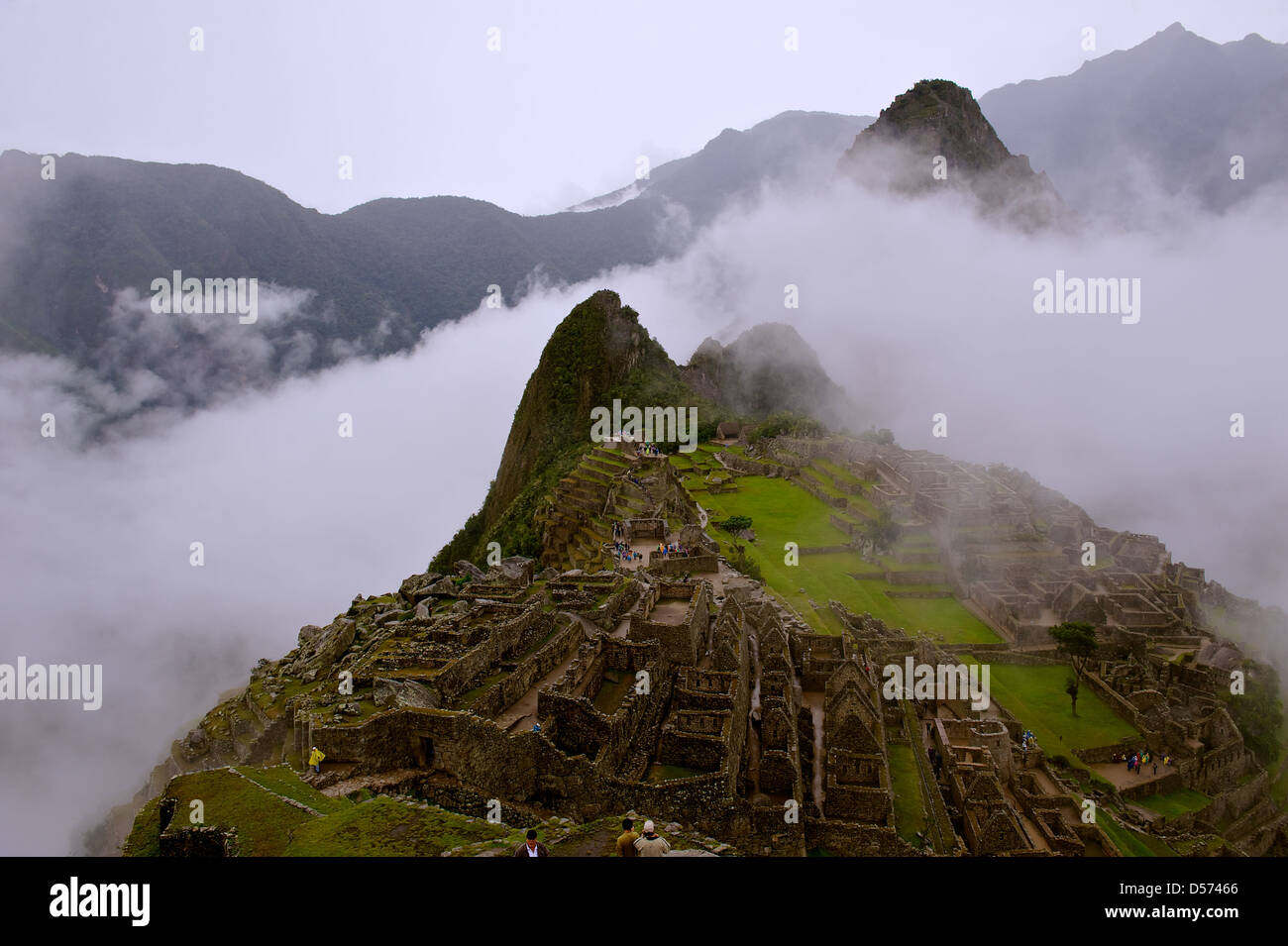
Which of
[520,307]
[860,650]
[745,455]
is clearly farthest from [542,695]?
[520,307]

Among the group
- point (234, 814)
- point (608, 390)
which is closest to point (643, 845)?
point (234, 814)

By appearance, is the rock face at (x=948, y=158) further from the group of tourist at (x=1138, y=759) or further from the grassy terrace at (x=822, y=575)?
the group of tourist at (x=1138, y=759)

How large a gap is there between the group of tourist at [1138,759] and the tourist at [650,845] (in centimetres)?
2905

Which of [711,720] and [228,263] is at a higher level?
[228,263]

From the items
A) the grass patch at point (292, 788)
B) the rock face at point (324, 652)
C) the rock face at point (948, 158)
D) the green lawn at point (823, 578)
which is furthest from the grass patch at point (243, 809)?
the rock face at point (948, 158)

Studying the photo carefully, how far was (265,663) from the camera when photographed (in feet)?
96.0

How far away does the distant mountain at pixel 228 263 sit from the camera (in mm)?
73750

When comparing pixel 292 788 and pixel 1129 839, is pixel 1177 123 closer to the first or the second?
pixel 1129 839

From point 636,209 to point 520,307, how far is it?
5097 cm

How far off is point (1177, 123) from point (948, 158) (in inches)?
2533

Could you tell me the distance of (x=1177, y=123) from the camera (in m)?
179

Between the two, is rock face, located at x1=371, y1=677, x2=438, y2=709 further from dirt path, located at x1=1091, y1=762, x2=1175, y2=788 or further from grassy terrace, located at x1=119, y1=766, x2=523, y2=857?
dirt path, located at x1=1091, y1=762, x2=1175, y2=788

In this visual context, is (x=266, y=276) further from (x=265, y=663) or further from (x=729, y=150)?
(x=729, y=150)

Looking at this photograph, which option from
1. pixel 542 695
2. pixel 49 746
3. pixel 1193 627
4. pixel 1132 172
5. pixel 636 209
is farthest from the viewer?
pixel 1132 172
